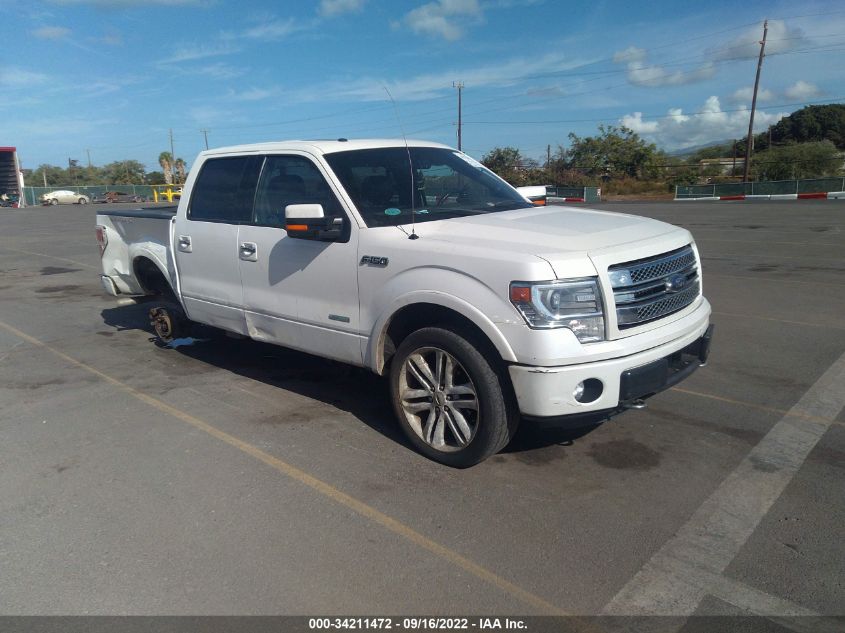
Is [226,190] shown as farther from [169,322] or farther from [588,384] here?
[588,384]

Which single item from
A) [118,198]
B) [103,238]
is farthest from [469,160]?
[118,198]

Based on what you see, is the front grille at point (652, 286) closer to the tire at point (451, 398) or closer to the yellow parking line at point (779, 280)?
the tire at point (451, 398)

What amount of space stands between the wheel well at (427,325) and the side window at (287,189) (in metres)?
0.90

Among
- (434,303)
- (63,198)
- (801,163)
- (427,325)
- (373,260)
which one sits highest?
(801,163)

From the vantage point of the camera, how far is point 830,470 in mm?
4000

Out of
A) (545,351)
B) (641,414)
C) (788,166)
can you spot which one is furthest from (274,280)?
(788,166)

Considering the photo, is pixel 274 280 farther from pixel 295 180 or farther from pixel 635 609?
pixel 635 609

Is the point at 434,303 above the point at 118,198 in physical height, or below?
below

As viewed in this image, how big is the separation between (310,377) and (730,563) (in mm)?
3903

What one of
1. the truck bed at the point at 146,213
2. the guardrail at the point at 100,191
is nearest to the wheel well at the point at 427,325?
the truck bed at the point at 146,213

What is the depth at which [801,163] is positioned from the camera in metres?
54.3

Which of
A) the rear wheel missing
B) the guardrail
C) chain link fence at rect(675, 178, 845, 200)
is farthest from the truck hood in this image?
the guardrail

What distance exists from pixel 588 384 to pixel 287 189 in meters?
2.84

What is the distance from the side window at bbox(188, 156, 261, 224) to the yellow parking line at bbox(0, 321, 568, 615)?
163cm
